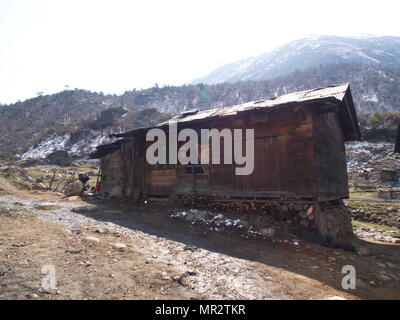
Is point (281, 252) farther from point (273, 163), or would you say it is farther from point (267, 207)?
point (273, 163)

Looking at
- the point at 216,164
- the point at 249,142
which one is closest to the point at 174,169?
the point at 216,164

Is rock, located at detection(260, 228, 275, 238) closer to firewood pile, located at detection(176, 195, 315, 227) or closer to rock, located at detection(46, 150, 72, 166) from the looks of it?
firewood pile, located at detection(176, 195, 315, 227)

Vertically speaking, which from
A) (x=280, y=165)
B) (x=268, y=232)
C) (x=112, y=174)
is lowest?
(x=268, y=232)

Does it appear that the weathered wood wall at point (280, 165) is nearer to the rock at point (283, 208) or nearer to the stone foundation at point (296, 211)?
the stone foundation at point (296, 211)

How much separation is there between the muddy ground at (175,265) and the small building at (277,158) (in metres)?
2.02

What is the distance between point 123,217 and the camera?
1101 centimetres

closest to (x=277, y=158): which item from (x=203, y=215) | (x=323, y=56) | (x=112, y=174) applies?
(x=203, y=215)

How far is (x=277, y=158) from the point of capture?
359 inches

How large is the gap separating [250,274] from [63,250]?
4039mm

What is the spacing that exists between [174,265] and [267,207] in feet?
16.5

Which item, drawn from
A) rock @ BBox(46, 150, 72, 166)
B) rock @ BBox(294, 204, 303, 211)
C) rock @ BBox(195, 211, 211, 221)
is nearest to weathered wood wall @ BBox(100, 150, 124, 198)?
rock @ BBox(195, 211, 211, 221)

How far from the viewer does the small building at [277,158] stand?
858 cm

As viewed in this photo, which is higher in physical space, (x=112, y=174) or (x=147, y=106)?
(x=147, y=106)
